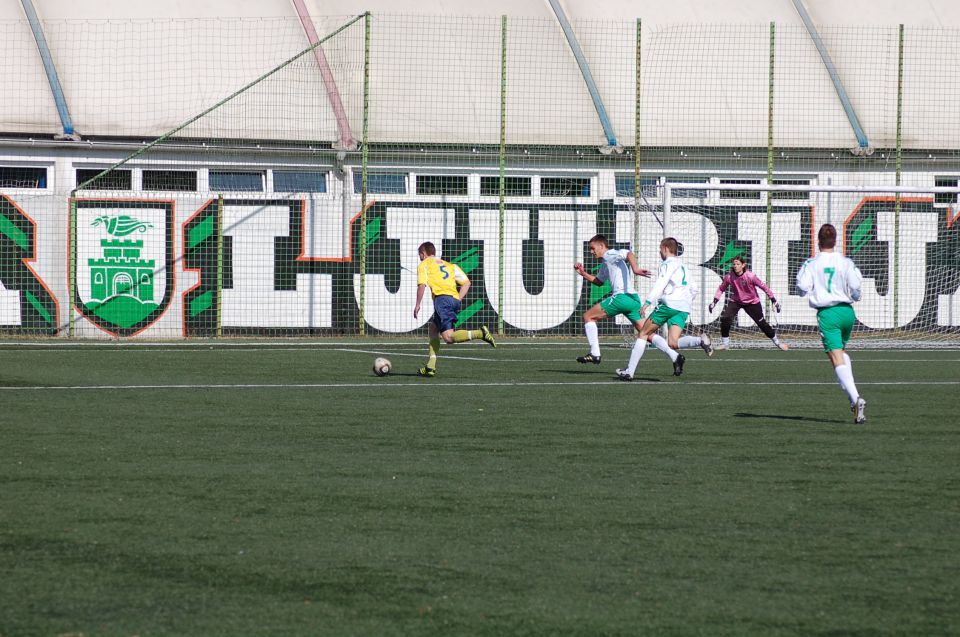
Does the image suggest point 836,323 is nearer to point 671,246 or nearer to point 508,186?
point 671,246

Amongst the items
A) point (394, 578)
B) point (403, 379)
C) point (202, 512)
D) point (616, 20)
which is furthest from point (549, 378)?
point (616, 20)

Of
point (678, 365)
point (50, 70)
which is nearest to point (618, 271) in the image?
point (678, 365)

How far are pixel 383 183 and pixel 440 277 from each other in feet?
31.6

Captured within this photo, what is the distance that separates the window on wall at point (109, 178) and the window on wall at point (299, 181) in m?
2.76

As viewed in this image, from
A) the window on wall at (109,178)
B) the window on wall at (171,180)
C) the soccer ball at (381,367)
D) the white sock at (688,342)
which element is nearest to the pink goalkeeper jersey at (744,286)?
the white sock at (688,342)

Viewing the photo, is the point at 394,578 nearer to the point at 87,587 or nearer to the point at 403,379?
the point at 87,587

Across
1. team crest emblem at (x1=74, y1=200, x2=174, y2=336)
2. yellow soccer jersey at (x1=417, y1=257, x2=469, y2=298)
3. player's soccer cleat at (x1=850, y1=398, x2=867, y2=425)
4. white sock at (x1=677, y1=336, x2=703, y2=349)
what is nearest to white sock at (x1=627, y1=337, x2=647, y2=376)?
white sock at (x1=677, y1=336, x2=703, y2=349)

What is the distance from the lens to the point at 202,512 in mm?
7051

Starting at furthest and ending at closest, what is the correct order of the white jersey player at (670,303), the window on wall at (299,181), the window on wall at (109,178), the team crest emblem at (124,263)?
the window on wall at (299,181) → the window on wall at (109,178) → the team crest emblem at (124,263) → the white jersey player at (670,303)

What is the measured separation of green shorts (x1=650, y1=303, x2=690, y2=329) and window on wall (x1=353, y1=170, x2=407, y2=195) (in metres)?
10.6

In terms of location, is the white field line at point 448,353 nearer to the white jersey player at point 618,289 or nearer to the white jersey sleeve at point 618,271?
the white jersey player at point 618,289

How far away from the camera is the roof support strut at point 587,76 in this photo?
2705 centimetres

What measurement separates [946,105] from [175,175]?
15550 mm

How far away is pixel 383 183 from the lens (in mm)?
26484
